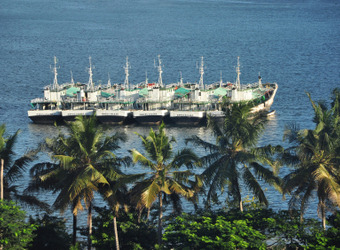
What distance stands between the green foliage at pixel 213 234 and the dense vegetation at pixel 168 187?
6 cm

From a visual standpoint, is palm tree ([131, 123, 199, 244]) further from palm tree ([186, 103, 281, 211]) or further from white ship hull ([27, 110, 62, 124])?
white ship hull ([27, 110, 62, 124])

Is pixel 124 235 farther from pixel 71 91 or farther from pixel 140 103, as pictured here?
pixel 71 91

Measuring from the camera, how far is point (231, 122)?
49.1 metres

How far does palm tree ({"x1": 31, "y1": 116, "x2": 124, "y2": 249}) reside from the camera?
44594 mm

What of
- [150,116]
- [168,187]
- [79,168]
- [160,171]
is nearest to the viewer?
[79,168]

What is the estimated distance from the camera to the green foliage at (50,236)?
47375 mm

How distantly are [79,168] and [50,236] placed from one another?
5457 millimetres

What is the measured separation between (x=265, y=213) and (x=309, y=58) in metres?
150

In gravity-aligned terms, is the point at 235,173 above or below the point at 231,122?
below

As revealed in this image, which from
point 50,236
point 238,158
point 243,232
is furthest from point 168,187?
point 50,236

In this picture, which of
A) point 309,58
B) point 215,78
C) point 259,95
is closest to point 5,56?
point 215,78

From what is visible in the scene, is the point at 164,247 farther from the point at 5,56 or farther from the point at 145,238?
the point at 5,56

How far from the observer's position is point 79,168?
4597 cm

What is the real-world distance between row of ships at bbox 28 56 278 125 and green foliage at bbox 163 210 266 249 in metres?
68.4
